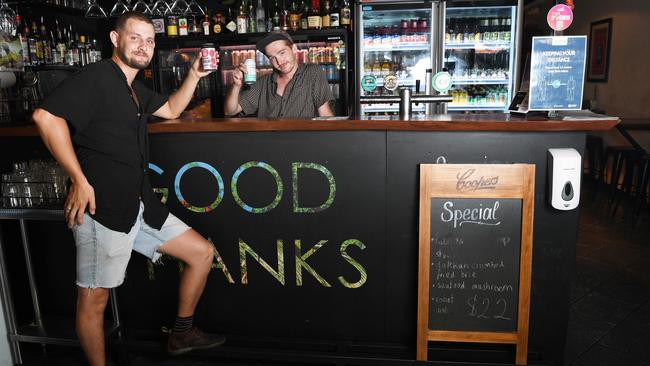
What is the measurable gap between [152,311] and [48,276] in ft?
2.15

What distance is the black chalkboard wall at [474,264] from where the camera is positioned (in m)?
2.33

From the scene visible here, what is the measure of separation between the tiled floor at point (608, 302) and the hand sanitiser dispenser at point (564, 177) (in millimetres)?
915

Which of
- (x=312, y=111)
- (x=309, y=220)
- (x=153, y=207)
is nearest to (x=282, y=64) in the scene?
(x=312, y=111)

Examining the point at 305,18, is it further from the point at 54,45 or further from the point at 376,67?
the point at 54,45

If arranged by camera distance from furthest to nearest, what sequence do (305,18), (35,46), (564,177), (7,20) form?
(305,18), (35,46), (7,20), (564,177)

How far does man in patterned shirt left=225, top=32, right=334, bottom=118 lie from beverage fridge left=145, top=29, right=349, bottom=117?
152 cm

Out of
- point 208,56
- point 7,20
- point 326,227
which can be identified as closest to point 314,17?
point 7,20

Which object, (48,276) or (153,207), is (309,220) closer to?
(153,207)

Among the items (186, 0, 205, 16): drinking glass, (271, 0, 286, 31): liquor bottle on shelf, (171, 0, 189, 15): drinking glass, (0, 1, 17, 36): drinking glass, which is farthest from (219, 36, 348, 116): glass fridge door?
(0, 1, 17, 36): drinking glass

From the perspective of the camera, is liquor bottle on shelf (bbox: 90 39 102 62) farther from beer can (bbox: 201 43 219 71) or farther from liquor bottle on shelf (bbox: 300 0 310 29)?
beer can (bbox: 201 43 219 71)

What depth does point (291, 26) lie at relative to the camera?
16.5ft

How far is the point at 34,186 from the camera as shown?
256 centimetres

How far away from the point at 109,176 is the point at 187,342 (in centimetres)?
93

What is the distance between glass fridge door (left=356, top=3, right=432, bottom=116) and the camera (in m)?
4.97
